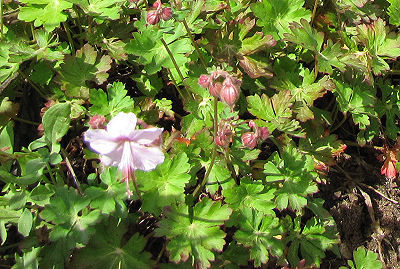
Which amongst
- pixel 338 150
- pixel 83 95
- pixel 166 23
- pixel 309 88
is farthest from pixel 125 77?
pixel 338 150

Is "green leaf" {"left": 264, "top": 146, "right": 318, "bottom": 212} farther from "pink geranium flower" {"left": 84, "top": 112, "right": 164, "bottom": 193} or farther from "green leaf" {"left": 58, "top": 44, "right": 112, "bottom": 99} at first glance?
A: "green leaf" {"left": 58, "top": 44, "right": 112, "bottom": 99}

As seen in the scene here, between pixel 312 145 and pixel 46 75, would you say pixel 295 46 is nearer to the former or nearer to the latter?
pixel 312 145

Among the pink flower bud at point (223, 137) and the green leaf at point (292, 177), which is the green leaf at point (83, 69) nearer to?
the pink flower bud at point (223, 137)

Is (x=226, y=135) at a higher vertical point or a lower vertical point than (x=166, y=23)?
lower

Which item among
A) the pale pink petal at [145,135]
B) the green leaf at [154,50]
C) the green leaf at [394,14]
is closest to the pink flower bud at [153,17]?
the green leaf at [154,50]

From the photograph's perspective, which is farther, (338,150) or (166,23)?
(338,150)

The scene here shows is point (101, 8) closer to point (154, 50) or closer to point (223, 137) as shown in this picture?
point (154, 50)

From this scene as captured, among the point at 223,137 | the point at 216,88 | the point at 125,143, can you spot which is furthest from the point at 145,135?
the point at 223,137
